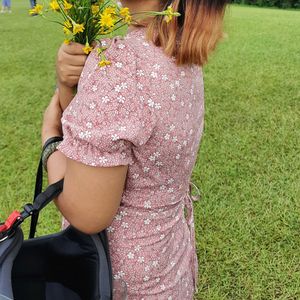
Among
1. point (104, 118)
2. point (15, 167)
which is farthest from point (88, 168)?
point (15, 167)

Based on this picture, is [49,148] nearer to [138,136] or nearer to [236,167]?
[138,136]

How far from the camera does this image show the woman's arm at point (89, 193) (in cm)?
101

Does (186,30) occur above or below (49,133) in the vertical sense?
above

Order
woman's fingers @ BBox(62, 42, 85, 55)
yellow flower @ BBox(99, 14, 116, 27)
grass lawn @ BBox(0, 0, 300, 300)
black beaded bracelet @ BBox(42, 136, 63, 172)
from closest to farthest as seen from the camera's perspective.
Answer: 1. yellow flower @ BBox(99, 14, 116, 27)
2. woman's fingers @ BBox(62, 42, 85, 55)
3. black beaded bracelet @ BBox(42, 136, 63, 172)
4. grass lawn @ BBox(0, 0, 300, 300)

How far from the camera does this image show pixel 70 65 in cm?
110

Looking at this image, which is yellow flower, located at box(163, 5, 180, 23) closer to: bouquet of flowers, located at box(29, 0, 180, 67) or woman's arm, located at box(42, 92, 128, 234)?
bouquet of flowers, located at box(29, 0, 180, 67)

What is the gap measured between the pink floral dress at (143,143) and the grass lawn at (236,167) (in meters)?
0.30

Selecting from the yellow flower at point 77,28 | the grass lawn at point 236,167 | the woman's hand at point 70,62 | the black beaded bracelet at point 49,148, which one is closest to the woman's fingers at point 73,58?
the woman's hand at point 70,62

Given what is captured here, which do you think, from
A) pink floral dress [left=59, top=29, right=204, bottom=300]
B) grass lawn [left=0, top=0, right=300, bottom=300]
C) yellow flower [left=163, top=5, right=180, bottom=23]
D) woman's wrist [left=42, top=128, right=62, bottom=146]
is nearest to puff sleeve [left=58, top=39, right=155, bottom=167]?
pink floral dress [left=59, top=29, right=204, bottom=300]

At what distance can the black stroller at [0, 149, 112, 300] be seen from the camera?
1.10 metres

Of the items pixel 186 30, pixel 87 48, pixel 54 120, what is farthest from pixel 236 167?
pixel 87 48

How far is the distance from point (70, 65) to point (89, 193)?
11.5 inches

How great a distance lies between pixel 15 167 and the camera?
386 centimetres

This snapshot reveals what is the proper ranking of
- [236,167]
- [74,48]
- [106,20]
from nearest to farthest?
1. [106,20]
2. [74,48]
3. [236,167]
